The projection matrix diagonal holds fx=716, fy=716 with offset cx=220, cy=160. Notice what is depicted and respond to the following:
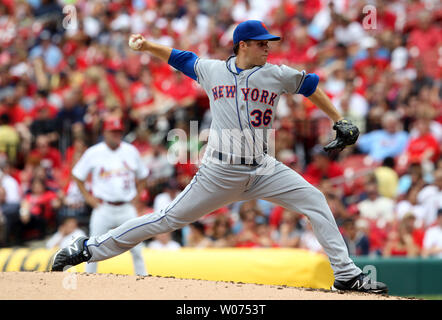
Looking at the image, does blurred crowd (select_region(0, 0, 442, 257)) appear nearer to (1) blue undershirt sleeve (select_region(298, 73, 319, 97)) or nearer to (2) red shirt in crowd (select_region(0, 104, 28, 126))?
(2) red shirt in crowd (select_region(0, 104, 28, 126))

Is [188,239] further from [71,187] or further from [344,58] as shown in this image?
[344,58]

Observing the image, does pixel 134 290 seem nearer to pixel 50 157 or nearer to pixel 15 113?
pixel 50 157

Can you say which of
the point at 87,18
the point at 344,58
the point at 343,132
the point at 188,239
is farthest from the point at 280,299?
the point at 87,18

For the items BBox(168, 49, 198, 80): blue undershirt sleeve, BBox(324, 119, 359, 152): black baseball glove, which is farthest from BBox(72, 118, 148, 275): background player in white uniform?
BBox(324, 119, 359, 152): black baseball glove

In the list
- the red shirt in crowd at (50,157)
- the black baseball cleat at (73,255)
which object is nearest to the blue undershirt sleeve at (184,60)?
the black baseball cleat at (73,255)

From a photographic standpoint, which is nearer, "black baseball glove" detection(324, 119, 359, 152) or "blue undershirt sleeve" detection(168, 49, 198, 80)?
"black baseball glove" detection(324, 119, 359, 152)

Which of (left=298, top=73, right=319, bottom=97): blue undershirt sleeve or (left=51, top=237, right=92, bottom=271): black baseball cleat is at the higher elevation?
(left=298, top=73, right=319, bottom=97): blue undershirt sleeve

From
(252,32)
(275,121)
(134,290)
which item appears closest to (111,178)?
(134,290)
